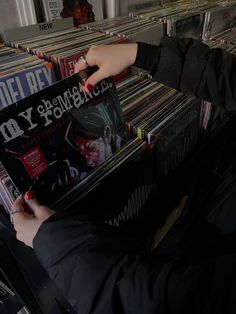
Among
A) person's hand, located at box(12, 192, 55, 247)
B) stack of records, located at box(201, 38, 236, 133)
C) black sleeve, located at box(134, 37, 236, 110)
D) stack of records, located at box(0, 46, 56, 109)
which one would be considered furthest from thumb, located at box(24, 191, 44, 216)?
stack of records, located at box(201, 38, 236, 133)

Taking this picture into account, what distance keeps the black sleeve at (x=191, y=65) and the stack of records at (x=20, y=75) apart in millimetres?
269

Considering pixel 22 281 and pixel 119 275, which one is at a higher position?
pixel 119 275

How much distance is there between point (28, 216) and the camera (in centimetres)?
47

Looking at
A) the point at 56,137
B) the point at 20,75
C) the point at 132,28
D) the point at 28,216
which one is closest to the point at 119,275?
the point at 28,216

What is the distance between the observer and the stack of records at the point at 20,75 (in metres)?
0.60

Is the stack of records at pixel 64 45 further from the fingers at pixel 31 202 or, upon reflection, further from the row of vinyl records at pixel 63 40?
the fingers at pixel 31 202

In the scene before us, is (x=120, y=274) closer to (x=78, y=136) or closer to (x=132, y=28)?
(x=78, y=136)

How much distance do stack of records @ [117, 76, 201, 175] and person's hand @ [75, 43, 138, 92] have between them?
6.5 inches

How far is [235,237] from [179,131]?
1.32ft

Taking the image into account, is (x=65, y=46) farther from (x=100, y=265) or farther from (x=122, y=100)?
(x=100, y=265)

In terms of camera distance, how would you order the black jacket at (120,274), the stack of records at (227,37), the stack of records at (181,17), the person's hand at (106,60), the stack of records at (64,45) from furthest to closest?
the stack of records at (227,37) < the stack of records at (181,17) < the stack of records at (64,45) < the person's hand at (106,60) < the black jacket at (120,274)

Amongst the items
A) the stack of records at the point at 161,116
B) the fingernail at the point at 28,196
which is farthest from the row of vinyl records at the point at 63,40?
the fingernail at the point at 28,196

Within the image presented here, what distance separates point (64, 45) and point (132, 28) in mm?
306

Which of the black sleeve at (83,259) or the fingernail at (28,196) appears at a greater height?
the fingernail at (28,196)
